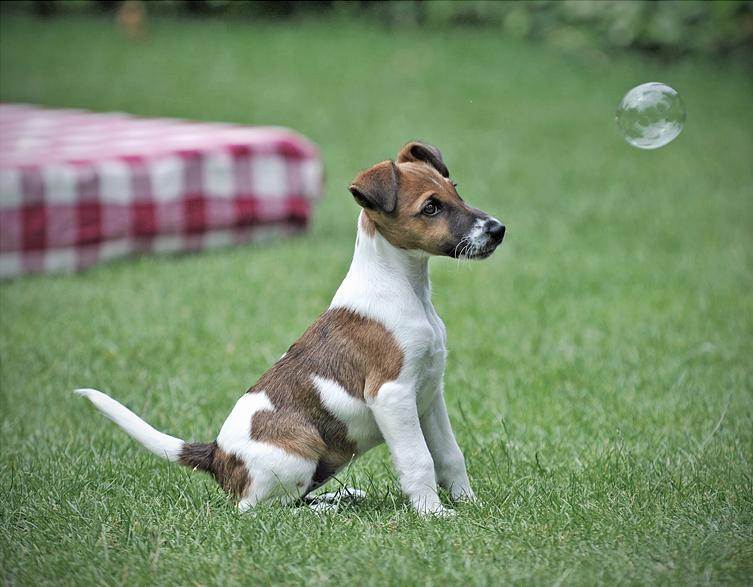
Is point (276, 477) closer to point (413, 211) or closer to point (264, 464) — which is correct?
point (264, 464)

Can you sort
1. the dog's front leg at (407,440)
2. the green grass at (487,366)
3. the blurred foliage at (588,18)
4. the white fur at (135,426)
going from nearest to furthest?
the green grass at (487,366)
the dog's front leg at (407,440)
the white fur at (135,426)
the blurred foliage at (588,18)

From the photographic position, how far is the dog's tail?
3635 millimetres

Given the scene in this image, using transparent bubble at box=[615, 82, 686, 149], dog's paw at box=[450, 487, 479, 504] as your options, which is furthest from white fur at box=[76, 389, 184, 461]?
transparent bubble at box=[615, 82, 686, 149]

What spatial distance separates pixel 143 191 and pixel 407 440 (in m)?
4.81

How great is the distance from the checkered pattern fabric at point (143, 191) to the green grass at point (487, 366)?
0.70 ft

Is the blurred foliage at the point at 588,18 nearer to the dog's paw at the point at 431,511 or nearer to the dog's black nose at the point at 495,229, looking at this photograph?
the dog's black nose at the point at 495,229

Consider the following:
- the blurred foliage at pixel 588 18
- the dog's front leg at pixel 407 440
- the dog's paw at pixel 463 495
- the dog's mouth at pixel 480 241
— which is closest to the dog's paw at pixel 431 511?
the dog's front leg at pixel 407 440

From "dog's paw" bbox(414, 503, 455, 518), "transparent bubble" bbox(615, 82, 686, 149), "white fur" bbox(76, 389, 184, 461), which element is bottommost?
"dog's paw" bbox(414, 503, 455, 518)

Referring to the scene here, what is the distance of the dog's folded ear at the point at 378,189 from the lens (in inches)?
134

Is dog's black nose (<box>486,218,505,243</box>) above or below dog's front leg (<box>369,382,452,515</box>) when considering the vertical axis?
above

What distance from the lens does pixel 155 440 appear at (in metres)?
3.65

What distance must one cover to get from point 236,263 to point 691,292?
3173 millimetres

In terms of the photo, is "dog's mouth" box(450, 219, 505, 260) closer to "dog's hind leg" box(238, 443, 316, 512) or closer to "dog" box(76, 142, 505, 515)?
"dog" box(76, 142, 505, 515)

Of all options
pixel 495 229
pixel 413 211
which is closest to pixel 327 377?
pixel 413 211
